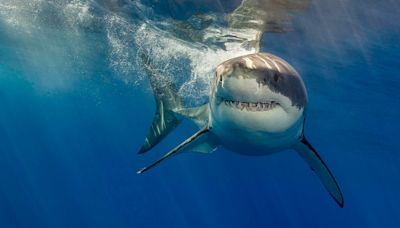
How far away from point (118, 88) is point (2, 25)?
14.4 metres

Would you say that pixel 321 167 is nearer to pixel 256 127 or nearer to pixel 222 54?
pixel 256 127

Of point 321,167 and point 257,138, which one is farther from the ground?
point 257,138

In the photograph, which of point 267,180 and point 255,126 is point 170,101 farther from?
point 267,180

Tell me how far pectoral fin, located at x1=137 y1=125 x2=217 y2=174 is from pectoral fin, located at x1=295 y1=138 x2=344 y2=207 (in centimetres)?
141

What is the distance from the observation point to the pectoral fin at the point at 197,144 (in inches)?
234

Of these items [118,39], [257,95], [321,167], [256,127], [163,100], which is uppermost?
[257,95]

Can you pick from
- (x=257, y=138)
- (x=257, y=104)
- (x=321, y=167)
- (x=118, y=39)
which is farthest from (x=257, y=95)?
(x=118, y=39)

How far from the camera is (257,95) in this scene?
3.98 meters

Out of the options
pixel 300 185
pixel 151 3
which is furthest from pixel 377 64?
pixel 300 185

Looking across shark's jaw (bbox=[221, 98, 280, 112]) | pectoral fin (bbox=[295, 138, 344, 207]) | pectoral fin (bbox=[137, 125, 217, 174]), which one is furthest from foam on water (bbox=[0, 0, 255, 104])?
shark's jaw (bbox=[221, 98, 280, 112])

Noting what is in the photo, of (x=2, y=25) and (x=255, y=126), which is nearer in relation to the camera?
(x=255, y=126)

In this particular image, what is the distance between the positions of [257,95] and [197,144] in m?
2.80

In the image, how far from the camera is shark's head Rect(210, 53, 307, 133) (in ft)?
12.8

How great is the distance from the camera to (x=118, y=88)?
3675cm
